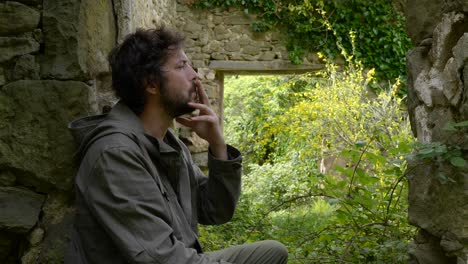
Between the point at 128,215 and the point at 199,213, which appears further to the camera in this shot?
the point at 199,213

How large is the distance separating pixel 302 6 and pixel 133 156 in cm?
652

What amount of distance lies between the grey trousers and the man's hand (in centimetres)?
41

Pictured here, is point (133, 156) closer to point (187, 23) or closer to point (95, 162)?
point (95, 162)

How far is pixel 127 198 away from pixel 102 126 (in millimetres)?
313

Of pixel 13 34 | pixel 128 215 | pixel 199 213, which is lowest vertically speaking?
pixel 199 213

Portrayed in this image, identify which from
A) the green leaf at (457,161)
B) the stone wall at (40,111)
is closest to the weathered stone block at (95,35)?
the stone wall at (40,111)

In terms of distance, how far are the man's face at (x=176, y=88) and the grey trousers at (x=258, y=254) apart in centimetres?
57

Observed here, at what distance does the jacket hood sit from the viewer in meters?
1.82

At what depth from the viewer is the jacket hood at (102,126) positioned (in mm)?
1824

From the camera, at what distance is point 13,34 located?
2256 mm

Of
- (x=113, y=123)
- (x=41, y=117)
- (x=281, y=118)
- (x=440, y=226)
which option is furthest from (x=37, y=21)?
(x=281, y=118)

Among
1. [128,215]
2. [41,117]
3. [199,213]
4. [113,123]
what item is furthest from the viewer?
[199,213]

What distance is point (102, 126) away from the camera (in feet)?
6.01

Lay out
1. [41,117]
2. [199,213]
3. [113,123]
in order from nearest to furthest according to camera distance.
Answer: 1. [113,123]
2. [41,117]
3. [199,213]
